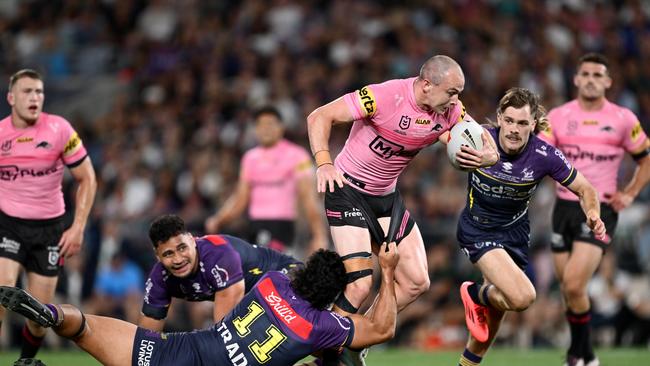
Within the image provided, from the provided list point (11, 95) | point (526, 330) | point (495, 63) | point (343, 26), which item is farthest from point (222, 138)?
point (11, 95)

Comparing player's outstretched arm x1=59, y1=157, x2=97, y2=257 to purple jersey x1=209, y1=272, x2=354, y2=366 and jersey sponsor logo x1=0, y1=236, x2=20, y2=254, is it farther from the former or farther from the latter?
purple jersey x1=209, y1=272, x2=354, y2=366

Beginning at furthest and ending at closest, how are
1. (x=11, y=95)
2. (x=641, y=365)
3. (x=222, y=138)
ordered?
(x=222, y=138) → (x=641, y=365) → (x=11, y=95)

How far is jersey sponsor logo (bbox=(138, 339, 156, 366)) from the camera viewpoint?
7590 millimetres

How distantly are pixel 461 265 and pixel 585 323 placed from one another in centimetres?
456

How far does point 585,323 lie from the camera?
385 inches

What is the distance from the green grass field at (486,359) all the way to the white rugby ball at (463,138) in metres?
3.48

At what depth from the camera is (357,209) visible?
8.21 m

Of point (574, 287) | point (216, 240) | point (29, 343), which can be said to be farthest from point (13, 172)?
point (574, 287)

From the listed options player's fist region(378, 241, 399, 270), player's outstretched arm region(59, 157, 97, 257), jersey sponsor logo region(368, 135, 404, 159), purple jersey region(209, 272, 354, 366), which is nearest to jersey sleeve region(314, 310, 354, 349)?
purple jersey region(209, 272, 354, 366)

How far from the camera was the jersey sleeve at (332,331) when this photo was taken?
7.46 m

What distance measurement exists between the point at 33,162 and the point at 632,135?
18.7ft

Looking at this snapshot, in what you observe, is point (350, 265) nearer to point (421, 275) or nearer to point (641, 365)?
point (421, 275)

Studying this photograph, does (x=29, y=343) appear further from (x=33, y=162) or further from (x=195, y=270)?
(x=195, y=270)

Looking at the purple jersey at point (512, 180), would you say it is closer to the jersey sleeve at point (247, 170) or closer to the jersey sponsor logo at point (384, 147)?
the jersey sponsor logo at point (384, 147)
